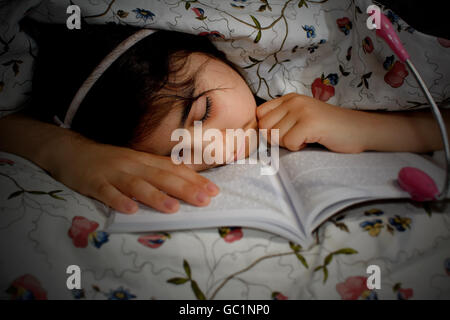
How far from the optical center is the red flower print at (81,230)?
0.42 meters

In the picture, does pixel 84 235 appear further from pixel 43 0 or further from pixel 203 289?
pixel 43 0

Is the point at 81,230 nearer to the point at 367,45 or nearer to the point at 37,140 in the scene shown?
the point at 37,140

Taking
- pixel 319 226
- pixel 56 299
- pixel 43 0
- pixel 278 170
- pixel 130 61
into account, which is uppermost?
pixel 43 0

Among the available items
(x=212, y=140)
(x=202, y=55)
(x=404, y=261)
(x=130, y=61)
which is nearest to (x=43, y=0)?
(x=130, y=61)

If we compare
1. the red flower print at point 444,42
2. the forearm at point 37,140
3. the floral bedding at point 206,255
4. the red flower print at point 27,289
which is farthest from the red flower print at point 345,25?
the red flower print at point 27,289

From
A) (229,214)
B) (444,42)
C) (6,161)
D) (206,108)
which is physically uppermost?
(444,42)

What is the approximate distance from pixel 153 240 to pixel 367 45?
0.63 metres

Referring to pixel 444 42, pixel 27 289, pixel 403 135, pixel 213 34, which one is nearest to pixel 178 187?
pixel 27 289

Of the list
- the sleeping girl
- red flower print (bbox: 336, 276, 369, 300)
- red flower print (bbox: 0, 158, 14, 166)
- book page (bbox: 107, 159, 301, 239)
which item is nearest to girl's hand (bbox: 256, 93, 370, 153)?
the sleeping girl

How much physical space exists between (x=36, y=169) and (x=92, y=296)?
0.31m

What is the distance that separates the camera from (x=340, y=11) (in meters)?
0.65

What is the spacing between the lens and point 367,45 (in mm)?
626

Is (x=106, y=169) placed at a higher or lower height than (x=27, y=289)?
higher

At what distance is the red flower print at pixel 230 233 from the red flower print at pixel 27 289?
0.90ft
